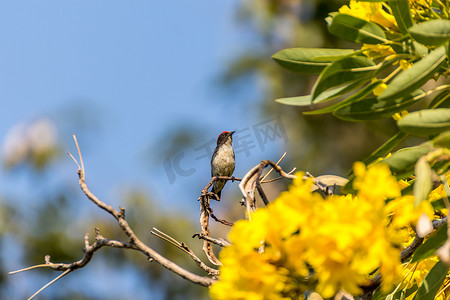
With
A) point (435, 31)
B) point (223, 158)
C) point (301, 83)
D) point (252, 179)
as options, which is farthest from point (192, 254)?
point (301, 83)

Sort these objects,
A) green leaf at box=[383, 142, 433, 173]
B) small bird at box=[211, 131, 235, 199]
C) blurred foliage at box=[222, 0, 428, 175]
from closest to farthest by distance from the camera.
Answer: green leaf at box=[383, 142, 433, 173] → small bird at box=[211, 131, 235, 199] → blurred foliage at box=[222, 0, 428, 175]

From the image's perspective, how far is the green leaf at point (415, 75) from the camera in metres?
1.10

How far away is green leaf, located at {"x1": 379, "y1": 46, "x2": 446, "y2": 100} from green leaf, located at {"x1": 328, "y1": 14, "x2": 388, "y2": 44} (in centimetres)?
21

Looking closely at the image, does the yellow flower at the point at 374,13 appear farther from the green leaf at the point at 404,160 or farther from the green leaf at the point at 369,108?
the green leaf at the point at 404,160

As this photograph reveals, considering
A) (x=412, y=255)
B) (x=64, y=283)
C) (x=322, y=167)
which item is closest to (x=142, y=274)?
(x=64, y=283)

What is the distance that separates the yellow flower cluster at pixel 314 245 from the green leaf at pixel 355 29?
18.4 inches

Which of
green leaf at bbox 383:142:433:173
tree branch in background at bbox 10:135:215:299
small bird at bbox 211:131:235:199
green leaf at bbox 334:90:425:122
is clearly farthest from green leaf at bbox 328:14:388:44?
small bird at bbox 211:131:235:199

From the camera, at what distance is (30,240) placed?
11.4 m

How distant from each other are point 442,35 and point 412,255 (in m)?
0.53

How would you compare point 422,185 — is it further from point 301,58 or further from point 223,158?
point 223,158

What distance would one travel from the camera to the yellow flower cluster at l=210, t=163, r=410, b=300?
2.71 feet

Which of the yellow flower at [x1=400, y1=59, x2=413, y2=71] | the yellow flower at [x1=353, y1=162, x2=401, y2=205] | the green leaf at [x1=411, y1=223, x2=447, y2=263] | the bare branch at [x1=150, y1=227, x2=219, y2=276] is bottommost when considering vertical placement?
the green leaf at [x1=411, y1=223, x2=447, y2=263]

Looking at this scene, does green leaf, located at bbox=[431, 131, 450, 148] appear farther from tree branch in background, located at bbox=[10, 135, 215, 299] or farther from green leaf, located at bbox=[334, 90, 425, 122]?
tree branch in background, located at bbox=[10, 135, 215, 299]

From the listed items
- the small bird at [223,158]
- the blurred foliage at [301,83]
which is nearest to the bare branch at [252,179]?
the small bird at [223,158]
